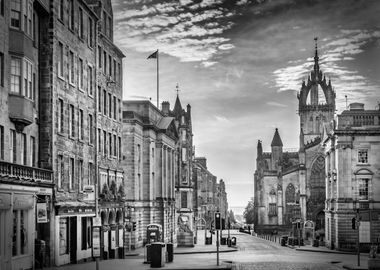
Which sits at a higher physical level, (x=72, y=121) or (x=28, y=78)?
(x=28, y=78)

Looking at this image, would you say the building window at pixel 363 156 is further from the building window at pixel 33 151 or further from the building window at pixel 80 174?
the building window at pixel 33 151

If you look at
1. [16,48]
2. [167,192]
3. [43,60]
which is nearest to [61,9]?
[43,60]

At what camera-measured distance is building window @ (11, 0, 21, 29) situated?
3359 cm

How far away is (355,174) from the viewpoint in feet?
232

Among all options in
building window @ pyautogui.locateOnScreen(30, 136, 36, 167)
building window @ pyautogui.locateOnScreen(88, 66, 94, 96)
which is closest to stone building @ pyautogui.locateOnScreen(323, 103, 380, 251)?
building window @ pyautogui.locateOnScreen(88, 66, 94, 96)

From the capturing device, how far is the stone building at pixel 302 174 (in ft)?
397

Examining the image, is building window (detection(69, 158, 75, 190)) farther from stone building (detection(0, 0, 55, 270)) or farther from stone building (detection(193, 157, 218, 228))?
stone building (detection(193, 157, 218, 228))

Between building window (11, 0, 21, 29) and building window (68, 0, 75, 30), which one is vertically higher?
building window (68, 0, 75, 30)

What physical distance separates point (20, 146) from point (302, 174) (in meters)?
92.3

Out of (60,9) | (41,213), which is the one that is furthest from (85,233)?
(60,9)

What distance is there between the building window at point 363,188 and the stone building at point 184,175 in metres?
17.5

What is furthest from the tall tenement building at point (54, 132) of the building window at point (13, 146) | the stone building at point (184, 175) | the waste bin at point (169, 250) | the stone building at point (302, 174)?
the stone building at point (302, 174)

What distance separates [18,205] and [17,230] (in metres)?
1.28

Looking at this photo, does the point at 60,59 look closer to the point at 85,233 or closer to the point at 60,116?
the point at 60,116
